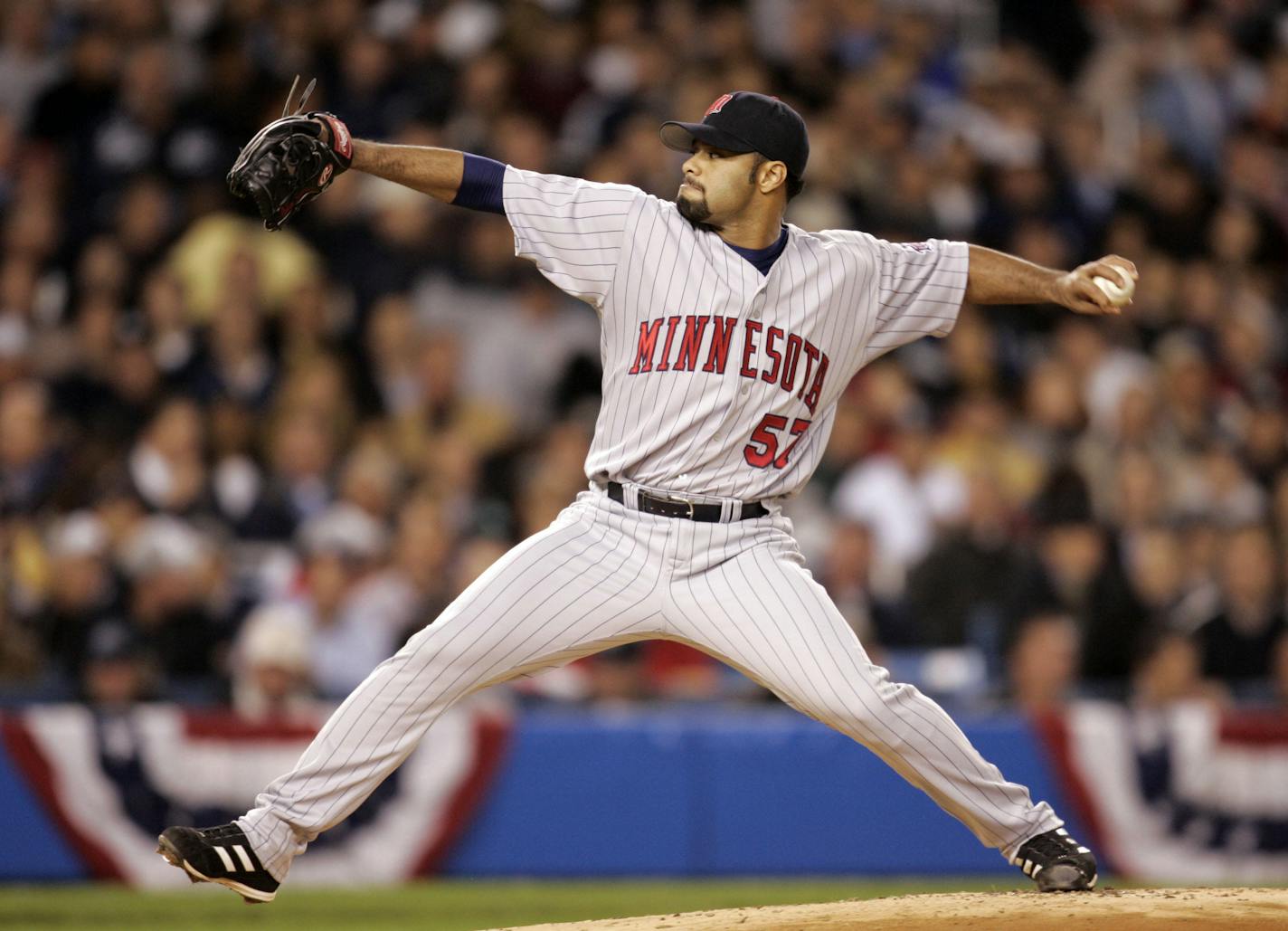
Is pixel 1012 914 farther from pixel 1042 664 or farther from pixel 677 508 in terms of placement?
pixel 1042 664

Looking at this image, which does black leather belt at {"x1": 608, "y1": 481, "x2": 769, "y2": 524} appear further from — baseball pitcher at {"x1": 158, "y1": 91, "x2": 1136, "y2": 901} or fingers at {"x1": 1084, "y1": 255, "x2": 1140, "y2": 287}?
fingers at {"x1": 1084, "y1": 255, "x2": 1140, "y2": 287}

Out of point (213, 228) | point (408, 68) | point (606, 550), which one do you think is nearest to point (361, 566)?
point (213, 228)

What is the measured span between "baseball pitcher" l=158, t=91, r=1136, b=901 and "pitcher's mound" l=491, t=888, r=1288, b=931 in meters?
0.15

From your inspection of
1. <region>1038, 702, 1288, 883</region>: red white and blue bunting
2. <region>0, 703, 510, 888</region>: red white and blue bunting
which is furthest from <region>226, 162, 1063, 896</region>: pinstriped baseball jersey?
<region>1038, 702, 1288, 883</region>: red white and blue bunting

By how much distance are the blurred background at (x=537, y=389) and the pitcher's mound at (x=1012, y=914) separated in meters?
3.27

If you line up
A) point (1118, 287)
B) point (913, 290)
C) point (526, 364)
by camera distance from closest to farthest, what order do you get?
point (1118, 287) → point (913, 290) → point (526, 364)

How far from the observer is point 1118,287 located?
464 centimetres

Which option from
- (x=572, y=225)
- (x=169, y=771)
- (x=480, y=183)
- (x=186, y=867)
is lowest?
(x=169, y=771)

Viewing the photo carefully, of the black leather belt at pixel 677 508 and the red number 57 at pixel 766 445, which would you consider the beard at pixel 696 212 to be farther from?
the black leather belt at pixel 677 508

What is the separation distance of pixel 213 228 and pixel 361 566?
2155 millimetres

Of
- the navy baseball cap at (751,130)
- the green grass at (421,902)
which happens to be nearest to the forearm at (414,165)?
the navy baseball cap at (751,130)

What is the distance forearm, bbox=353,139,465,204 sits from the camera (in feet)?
15.1

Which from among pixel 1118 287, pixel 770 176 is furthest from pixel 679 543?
pixel 1118 287

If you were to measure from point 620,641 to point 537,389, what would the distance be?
5219 mm
